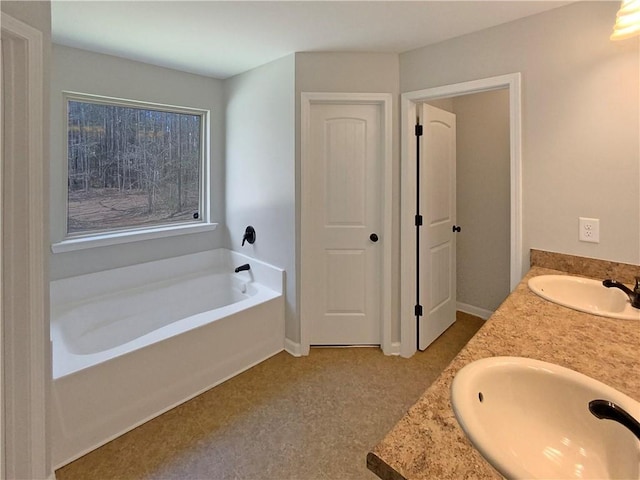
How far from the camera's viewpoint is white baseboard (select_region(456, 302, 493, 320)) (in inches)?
132

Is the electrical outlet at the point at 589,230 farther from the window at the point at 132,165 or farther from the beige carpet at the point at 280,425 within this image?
the window at the point at 132,165

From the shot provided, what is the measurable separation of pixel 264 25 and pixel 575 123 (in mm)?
1842

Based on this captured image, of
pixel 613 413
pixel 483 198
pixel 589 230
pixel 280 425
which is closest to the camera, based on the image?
pixel 613 413

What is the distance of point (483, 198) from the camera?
128 inches

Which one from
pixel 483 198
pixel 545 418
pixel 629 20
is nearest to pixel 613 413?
pixel 545 418

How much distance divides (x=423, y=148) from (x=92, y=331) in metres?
2.81

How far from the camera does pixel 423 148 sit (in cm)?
256

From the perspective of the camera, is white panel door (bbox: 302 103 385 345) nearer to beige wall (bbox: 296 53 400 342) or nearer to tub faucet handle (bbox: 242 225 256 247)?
beige wall (bbox: 296 53 400 342)

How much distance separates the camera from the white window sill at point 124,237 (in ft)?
8.18

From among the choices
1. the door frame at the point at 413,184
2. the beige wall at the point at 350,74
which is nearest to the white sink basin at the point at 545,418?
the door frame at the point at 413,184

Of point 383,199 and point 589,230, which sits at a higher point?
point 383,199

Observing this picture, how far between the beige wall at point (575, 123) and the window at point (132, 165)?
8.49 feet

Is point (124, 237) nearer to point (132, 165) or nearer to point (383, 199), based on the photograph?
point (132, 165)

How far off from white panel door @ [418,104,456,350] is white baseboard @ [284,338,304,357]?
0.98m
